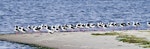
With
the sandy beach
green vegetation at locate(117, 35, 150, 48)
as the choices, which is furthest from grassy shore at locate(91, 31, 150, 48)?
the sandy beach

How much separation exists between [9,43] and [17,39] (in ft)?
8.74

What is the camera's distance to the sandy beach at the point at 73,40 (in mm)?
76438

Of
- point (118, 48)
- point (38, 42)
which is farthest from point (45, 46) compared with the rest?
point (118, 48)

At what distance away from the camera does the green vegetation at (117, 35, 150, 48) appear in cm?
7651

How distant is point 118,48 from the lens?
243 ft

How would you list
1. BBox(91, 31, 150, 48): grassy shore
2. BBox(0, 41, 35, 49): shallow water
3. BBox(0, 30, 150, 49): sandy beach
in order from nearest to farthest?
BBox(0, 30, 150, 49): sandy beach → BBox(91, 31, 150, 48): grassy shore → BBox(0, 41, 35, 49): shallow water

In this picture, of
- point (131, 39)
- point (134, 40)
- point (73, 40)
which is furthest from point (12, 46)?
point (134, 40)

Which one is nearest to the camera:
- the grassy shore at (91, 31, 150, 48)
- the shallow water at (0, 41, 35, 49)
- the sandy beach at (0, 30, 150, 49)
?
the sandy beach at (0, 30, 150, 49)

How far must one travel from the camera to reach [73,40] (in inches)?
3221

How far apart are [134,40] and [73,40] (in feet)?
25.8

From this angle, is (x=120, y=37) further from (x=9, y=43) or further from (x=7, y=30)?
(x=7, y=30)

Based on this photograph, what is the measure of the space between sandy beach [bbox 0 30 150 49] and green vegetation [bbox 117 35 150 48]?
910 millimetres

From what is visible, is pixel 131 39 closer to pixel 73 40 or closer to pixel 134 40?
pixel 134 40

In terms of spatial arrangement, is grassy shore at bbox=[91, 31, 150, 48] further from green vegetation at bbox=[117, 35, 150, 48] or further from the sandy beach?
the sandy beach
